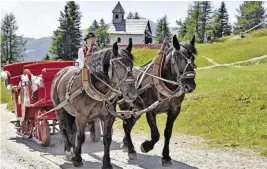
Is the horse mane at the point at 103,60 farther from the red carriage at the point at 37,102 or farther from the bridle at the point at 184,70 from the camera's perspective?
the red carriage at the point at 37,102

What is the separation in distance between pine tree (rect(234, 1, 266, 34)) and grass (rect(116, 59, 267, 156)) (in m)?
66.9

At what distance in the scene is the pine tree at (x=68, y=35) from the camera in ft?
244

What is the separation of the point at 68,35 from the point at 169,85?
67467 millimetres

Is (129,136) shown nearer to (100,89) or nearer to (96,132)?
(96,132)

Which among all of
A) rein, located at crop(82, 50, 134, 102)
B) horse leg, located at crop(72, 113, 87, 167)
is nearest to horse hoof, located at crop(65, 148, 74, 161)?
horse leg, located at crop(72, 113, 87, 167)

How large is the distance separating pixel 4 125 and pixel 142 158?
8.39 metres

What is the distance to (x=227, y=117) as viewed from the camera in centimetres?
1530

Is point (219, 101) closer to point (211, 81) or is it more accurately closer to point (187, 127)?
point (187, 127)

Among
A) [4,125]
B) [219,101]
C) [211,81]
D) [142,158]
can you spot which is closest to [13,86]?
[4,125]

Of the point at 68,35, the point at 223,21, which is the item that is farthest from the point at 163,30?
the point at 68,35

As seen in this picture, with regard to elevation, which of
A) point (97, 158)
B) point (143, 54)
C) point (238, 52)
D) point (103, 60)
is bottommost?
point (97, 158)

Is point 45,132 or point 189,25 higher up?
point 189,25

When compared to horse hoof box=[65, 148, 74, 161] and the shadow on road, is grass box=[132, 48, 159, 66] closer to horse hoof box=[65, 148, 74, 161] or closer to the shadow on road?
the shadow on road

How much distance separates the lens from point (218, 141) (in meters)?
13.0
